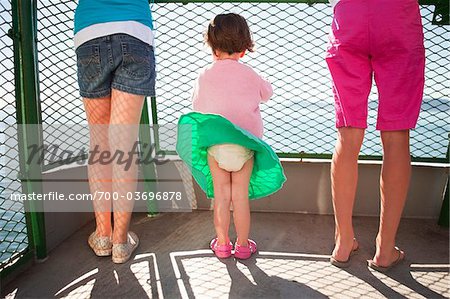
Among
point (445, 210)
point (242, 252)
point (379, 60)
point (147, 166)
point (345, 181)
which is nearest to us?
point (379, 60)

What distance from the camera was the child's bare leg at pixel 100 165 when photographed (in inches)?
66.8

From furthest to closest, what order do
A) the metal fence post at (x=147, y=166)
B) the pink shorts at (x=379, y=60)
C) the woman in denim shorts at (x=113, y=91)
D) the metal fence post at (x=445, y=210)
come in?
the metal fence post at (x=147, y=166) < the metal fence post at (x=445, y=210) < the woman in denim shorts at (x=113, y=91) < the pink shorts at (x=379, y=60)

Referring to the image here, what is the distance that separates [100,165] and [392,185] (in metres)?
1.28

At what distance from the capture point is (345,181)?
1616 mm

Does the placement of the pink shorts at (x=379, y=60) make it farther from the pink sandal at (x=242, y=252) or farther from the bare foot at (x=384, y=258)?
the pink sandal at (x=242, y=252)

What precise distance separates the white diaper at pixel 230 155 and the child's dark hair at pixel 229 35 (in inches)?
16.8

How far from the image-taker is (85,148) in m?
2.15

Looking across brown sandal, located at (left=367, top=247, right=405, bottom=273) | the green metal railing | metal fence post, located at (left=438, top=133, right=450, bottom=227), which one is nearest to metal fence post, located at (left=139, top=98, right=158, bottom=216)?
the green metal railing

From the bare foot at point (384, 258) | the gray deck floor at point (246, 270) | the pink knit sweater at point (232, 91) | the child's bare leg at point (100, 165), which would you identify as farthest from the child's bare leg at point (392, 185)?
the child's bare leg at point (100, 165)

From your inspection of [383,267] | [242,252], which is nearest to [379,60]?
[383,267]

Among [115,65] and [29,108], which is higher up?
[115,65]

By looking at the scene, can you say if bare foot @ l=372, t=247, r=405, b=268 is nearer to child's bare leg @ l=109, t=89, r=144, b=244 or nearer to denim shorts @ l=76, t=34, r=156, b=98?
child's bare leg @ l=109, t=89, r=144, b=244

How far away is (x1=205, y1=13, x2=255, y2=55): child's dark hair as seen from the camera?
167 cm

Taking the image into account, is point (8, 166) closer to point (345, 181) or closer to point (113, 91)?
point (113, 91)
